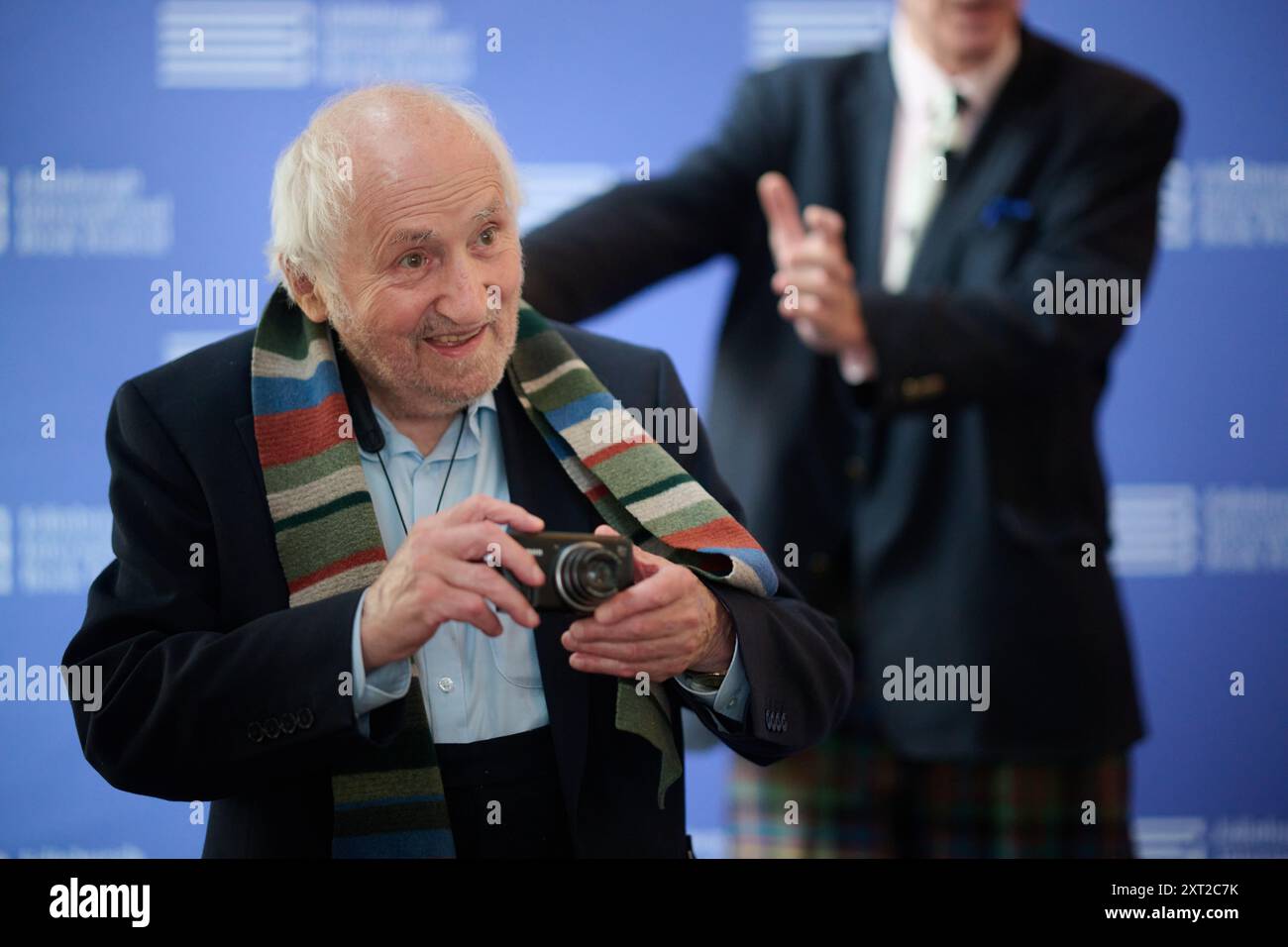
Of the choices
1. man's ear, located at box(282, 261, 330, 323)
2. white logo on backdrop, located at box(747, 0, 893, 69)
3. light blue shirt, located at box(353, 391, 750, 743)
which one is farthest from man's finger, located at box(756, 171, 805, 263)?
man's ear, located at box(282, 261, 330, 323)

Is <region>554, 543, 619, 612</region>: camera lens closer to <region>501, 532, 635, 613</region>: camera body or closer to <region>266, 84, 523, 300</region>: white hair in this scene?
<region>501, 532, 635, 613</region>: camera body

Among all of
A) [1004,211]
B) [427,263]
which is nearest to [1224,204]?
[1004,211]

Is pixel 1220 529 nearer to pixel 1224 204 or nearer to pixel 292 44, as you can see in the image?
pixel 1224 204

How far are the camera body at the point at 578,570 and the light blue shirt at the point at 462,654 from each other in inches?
9.1

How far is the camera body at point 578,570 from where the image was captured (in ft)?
5.89

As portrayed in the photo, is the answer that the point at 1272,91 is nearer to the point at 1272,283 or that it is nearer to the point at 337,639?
the point at 1272,283

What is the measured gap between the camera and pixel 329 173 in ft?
6.75

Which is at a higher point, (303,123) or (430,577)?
(303,123)

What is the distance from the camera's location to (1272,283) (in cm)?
317

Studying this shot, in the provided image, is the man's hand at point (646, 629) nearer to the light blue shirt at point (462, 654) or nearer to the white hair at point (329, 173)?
the light blue shirt at point (462, 654)

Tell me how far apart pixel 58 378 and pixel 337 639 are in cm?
149

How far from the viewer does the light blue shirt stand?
6.36ft

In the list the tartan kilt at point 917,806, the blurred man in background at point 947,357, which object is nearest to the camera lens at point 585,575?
the blurred man in background at point 947,357
